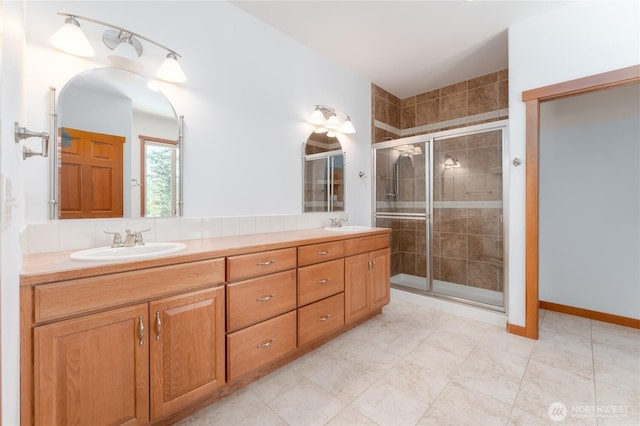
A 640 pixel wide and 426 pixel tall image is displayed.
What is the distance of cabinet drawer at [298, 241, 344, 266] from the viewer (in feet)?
6.15

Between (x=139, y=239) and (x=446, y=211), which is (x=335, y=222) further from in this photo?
(x=139, y=239)

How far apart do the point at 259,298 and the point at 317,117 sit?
6.00 feet

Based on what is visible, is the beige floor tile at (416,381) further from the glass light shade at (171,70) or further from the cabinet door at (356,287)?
the glass light shade at (171,70)

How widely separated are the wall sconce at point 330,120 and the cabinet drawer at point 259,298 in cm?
160

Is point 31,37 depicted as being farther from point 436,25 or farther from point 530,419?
point 530,419

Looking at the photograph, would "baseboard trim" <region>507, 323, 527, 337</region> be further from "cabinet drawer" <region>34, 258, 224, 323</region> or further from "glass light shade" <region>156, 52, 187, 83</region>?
"glass light shade" <region>156, 52, 187, 83</region>

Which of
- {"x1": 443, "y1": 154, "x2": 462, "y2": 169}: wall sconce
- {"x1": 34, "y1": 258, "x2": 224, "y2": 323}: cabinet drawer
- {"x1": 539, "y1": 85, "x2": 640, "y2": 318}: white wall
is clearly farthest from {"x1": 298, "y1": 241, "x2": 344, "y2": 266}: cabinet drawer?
{"x1": 539, "y1": 85, "x2": 640, "y2": 318}: white wall

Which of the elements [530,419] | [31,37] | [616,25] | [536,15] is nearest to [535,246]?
[530,419]

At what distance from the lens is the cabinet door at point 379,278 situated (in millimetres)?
2488

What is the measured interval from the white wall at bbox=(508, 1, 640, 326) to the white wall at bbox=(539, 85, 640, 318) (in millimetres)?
626

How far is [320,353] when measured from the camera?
2029 millimetres

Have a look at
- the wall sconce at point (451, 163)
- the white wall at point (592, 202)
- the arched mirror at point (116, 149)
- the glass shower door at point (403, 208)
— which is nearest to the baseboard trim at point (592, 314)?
the white wall at point (592, 202)

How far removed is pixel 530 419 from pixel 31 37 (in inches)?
123

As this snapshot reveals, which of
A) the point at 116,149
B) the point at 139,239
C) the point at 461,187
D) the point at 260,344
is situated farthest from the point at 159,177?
the point at 461,187
